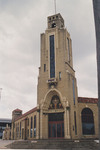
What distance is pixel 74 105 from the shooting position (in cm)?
3347

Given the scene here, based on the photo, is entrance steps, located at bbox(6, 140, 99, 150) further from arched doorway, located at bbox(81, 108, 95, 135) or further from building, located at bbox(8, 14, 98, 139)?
arched doorway, located at bbox(81, 108, 95, 135)

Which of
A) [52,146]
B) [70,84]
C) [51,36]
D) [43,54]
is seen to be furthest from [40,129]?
[51,36]

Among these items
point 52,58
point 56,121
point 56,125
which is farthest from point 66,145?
point 52,58

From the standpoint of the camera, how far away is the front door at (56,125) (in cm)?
3259

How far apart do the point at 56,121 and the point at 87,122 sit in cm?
597

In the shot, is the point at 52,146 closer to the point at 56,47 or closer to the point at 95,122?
the point at 95,122

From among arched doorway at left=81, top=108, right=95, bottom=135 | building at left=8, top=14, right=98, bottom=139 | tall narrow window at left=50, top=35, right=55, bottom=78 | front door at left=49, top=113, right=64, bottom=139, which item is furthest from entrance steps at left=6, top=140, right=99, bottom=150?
tall narrow window at left=50, top=35, right=55, bottom=78

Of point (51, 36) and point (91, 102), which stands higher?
point (51, 36)

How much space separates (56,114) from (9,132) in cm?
3386

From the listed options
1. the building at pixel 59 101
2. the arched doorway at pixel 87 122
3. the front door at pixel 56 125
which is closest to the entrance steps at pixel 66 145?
the building at pixel 59 101

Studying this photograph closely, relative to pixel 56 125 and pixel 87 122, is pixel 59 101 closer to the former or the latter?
pixel 56 125

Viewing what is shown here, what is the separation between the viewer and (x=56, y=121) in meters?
33.6

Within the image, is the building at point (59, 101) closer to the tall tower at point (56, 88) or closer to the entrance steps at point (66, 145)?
the tall tower at point (56, 88)

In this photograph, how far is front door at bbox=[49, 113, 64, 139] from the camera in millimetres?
32594
